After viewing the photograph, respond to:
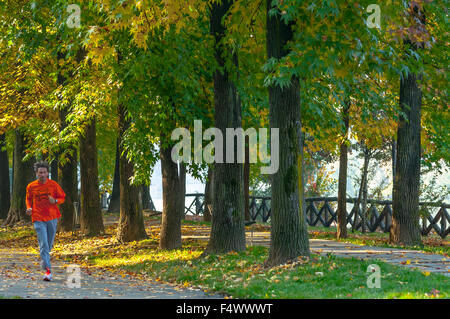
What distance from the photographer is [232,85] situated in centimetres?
1420

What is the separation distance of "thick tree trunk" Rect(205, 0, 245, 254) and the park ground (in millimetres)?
486

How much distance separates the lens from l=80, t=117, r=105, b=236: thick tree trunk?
67.2 ft

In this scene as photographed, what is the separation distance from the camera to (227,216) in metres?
14.2

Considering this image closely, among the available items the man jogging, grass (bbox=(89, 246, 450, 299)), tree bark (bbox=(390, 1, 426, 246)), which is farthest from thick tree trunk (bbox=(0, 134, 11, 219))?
the man jogging

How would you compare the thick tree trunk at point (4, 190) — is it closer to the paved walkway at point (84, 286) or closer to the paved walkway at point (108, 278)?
the paved walkway at point (108, 278)

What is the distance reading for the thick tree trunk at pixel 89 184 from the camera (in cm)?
2048

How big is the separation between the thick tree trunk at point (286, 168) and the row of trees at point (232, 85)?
0.07 ft

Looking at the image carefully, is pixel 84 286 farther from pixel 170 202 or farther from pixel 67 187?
pixel 67 187

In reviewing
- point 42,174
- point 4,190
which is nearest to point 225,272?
point 42,174

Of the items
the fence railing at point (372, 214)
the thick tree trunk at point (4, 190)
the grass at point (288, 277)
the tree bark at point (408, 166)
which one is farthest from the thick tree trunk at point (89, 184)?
the thick tree trunk at point (4, 190)

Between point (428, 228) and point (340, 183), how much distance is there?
6.44 metres

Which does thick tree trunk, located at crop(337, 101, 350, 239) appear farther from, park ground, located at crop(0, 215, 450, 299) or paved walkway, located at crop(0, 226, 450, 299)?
paved walkway, located at crop(0, 226, 450, 299)
